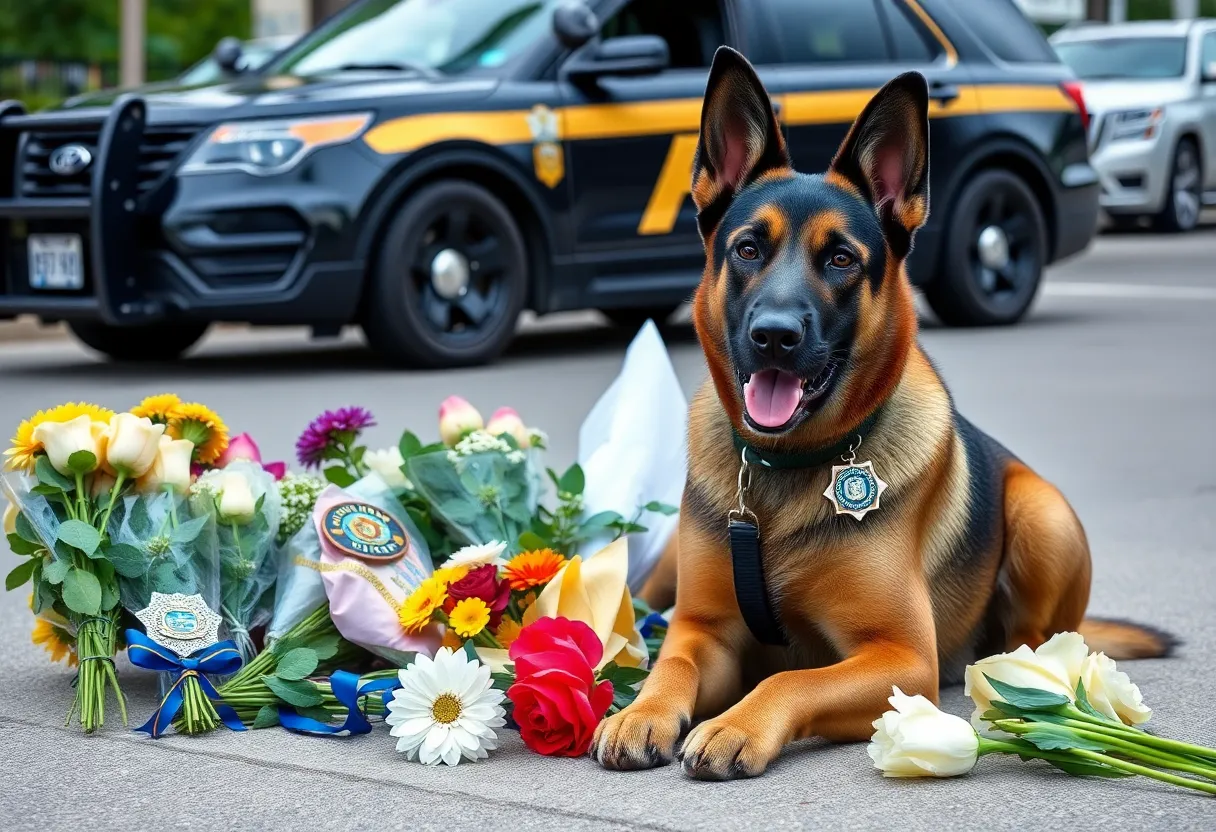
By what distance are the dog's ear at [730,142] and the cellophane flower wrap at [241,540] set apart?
1.18m

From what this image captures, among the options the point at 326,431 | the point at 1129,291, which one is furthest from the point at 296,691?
the point at 1129,291

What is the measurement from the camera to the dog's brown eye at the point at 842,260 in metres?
3.72

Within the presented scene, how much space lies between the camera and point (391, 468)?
15.0ft

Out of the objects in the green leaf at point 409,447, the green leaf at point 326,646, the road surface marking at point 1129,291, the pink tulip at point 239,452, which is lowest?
the road surface marking at point 1129,291

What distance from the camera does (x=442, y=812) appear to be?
10.4 ft

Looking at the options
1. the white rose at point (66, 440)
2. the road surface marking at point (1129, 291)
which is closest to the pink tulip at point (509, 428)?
the white rose at point (66, 440)

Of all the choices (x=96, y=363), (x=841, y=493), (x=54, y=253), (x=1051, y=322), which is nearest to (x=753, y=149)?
(x=841, y=493)

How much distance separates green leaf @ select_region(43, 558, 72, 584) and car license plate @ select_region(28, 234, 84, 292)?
5347 millimetres

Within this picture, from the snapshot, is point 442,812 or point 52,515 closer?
point 442,812

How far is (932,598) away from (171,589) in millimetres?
1630

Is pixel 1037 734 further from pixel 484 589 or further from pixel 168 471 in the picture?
pixel 168 471

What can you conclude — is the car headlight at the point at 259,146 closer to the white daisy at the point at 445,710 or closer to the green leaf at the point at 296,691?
the green leaf at the point at 296,691

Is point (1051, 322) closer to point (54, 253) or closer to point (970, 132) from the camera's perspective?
point (970, 132)

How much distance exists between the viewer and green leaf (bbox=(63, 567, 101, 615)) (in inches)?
150
